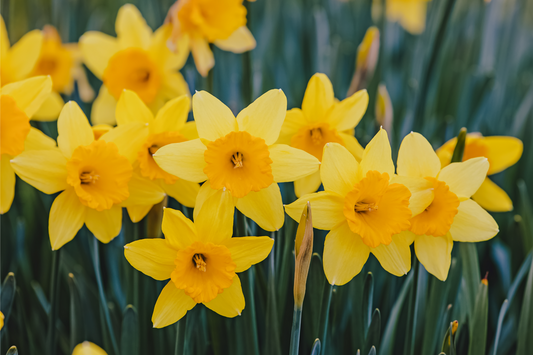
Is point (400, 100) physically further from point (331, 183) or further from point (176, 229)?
point (176, 229)

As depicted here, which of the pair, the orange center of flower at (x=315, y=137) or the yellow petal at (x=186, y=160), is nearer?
the yellow petal at (x=186, y=160)

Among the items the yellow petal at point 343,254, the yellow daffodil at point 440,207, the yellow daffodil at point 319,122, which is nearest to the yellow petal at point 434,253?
the yellow daffodil at point 440,207

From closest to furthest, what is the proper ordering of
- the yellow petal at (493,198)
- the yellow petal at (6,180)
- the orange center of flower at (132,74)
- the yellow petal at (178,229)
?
the yellow petal at (178,229)
the yellow petal at (6,180)
the yellow petal at (493,198)
the orange center of flower at (132,74)

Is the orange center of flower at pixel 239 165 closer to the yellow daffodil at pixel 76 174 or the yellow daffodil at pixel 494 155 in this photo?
the yellow daffodil at pixel 76 174

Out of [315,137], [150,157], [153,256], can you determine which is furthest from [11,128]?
[315,137]

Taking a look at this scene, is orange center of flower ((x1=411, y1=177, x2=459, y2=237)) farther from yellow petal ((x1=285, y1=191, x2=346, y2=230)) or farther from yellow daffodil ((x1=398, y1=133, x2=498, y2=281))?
yellow petal ((x1=285, y1=191, x2=346, y2=230))

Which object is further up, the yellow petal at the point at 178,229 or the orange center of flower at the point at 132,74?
the orange center of flower at the point at 132,74

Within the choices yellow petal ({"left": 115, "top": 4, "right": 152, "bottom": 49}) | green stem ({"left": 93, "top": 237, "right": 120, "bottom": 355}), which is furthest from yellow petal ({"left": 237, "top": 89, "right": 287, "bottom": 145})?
yellow petal ({"left": 115, "top": 4, "right": 152, "bottom": 49})
